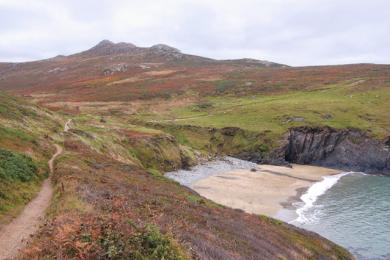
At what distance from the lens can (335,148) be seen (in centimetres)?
9975

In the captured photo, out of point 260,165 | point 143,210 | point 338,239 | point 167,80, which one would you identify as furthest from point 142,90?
point 143,210

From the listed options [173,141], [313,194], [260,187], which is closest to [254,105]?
[173,141]

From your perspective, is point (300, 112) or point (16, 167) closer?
point (16, 167)

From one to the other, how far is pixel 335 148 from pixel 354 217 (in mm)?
48327

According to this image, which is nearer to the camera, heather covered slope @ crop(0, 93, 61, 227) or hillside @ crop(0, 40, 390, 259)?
hillside @ crop(0, 40, 390, 259)

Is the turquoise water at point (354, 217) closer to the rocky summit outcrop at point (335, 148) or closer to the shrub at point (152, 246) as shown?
the rocky summit outcrop at point (335, 148)

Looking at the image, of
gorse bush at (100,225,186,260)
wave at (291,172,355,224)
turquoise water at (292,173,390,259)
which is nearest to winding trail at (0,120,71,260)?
gorse bush at (100,225,186,260)

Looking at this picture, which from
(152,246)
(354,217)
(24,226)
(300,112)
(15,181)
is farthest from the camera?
(300,112)

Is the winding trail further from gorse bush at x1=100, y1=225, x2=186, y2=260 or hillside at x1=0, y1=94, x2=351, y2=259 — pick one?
gorse bush at x1=100, y1=225, x2=186, y2=260

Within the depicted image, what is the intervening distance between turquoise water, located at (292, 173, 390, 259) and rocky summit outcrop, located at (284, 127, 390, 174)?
65.0 ft

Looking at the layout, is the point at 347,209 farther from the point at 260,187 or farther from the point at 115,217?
the point at 115,217

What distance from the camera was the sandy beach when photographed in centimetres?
5778

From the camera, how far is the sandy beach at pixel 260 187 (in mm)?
57781

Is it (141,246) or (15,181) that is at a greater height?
(141,246)
